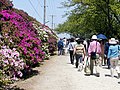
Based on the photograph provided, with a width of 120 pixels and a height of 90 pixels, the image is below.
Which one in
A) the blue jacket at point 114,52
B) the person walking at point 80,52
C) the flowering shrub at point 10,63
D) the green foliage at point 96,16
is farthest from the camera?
the green foliage at point 96,16

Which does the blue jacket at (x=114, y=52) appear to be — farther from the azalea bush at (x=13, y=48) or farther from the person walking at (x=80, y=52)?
the person walking at (x=80, y=52)

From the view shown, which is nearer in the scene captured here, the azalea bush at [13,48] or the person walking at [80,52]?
the azalea bush at [13,48]

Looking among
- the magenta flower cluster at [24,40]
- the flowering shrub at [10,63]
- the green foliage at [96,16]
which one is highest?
the green foliage at [96,16]

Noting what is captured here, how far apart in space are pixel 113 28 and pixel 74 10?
464cm

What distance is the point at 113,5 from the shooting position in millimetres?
32406

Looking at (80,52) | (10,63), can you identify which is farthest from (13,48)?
(80,52)

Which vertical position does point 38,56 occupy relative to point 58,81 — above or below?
above

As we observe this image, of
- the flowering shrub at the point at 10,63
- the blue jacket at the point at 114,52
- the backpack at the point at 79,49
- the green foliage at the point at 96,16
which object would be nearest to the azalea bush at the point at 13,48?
the flowering shrub at the point at 10,63

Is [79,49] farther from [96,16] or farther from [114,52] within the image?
[96,16]

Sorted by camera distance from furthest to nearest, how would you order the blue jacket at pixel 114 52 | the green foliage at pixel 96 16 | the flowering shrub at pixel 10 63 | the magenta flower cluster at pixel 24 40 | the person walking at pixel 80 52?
1. the green foliage at pixel 96 16
2. the person walking at pixel 80 52
3. the blue jacket at pixel 114 52
4. the magenta flower cluster at pixel 24 40
5. the flowering shrub at pixel 10 63

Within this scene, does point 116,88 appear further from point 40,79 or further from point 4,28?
point 4,28

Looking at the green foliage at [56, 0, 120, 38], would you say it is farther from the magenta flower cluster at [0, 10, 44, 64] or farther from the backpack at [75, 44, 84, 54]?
the magenta flower cluster at [0, 10, 44, 64]

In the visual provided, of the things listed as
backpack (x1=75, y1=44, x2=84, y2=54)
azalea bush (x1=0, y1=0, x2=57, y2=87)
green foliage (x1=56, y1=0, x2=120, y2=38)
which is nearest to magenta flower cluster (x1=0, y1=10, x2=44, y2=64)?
azalea bush (x1=0, y1=0, x2=57, y2=87)

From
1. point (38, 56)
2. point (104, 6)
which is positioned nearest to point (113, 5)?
point (104, 6)
